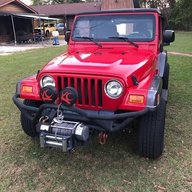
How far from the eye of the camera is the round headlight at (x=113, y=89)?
3.36 metres

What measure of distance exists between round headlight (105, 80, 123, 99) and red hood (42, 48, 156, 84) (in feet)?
0.29

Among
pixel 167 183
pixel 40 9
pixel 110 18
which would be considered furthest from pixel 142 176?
pixel 40 9

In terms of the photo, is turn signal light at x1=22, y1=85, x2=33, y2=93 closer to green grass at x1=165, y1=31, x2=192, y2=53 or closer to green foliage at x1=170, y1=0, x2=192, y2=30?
green grass at x1=165, y1=31, x2=192, y2=53

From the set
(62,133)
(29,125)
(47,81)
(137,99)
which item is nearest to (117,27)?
(47,81)

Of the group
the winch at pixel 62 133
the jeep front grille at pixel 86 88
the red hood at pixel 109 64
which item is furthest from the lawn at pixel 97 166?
the red hood at pixel 109 64

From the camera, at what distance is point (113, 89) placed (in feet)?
11.1

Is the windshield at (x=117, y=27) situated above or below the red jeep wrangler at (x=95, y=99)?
above

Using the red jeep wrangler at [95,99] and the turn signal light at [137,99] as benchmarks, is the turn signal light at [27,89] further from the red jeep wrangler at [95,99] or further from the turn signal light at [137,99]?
the turn signal light at [137,99]

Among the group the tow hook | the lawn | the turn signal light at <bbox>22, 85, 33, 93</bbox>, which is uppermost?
the turn signal light at <bbox>22, 85, 33, 93</bbox>

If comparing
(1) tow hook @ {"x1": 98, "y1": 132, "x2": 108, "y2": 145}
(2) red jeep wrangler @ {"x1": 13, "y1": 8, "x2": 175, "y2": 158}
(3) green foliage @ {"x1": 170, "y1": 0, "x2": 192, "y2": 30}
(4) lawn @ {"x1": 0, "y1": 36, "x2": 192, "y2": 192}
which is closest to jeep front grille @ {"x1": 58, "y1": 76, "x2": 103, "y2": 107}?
(2) red jeep wrangler @ {"x1": 13, "y1": 8, "x2": 175, "y2": 158}

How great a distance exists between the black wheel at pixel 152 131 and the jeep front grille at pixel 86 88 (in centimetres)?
61

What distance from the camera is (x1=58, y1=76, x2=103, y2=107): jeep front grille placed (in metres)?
3.41

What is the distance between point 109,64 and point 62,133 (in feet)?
3.24

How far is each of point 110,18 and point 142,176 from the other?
8.07 feet
